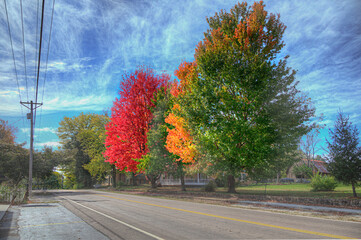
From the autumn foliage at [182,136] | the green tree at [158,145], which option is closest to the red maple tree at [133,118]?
the green tree at [158,145]

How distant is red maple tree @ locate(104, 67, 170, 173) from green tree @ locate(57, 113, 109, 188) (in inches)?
673

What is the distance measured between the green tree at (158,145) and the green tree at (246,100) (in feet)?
22.7

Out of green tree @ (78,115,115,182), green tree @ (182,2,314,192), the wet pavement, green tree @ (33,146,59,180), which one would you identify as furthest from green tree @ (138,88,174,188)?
green tree @ (78,115,115,182)

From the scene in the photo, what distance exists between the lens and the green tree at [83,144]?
151 feet

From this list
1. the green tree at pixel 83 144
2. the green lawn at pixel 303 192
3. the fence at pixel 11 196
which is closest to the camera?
the green lawn at pixel 303 192

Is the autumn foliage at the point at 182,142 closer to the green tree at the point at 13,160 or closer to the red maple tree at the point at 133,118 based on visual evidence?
the red maple tree at the point at 133,118

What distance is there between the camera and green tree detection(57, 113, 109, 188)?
45906mm

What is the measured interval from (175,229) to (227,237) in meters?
1.91

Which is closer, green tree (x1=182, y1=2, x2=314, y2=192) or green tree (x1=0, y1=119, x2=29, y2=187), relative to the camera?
green tree (x1=182, y1=2, x2=314, y2=192)

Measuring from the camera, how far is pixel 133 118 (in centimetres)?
2773

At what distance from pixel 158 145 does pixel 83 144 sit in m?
28.9

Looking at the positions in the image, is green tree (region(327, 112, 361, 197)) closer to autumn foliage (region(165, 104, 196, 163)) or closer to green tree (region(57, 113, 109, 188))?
autumn foliage (region(165, 104, 196, 163))

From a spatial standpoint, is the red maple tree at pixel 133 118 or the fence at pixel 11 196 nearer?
the fence at pixel 11 196

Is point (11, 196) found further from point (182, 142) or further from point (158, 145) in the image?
point (182, 142)
